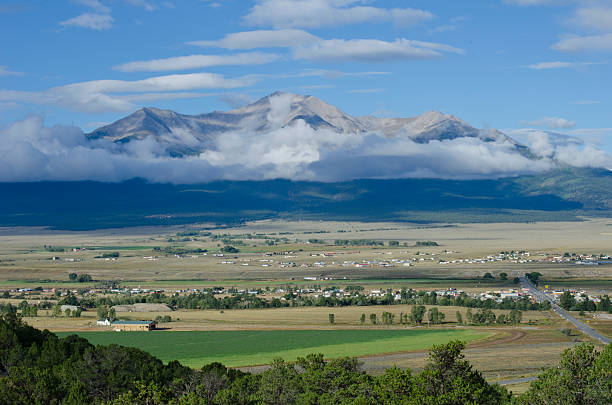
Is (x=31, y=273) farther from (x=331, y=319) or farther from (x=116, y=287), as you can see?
(x=331, y=319)

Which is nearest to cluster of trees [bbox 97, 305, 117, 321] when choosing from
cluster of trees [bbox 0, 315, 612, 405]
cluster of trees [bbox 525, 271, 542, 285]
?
cluster of trees [bbox 0, 315, 612, 405]

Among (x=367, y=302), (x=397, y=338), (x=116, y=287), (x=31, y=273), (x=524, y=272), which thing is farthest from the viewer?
(x=31, y=273)

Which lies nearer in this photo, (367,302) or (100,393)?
(100,393)

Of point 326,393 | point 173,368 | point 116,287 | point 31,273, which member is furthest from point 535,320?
point 31,273

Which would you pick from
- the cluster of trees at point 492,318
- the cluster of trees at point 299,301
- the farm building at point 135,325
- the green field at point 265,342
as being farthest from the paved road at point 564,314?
the farm building at point 135,325

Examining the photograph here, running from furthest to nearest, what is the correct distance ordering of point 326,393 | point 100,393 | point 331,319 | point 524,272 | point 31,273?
point 31,273
point 524,272
point 331,319
point 100,393
point 326,393

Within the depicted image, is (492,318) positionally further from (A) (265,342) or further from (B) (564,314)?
(A) (265,342)
